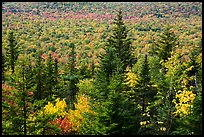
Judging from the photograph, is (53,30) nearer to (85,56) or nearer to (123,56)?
(85,56)

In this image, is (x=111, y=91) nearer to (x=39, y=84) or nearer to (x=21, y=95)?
(x=21, y=95)

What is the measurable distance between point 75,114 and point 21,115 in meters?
7.86

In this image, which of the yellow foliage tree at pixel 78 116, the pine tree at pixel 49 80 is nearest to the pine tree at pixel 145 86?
the yellow foliage tree at pixel 78 116

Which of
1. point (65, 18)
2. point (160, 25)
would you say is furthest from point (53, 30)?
point (160, 25)

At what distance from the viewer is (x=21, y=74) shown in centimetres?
2156

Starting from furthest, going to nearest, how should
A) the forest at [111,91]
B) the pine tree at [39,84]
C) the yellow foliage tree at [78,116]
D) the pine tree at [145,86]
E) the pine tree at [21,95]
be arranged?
the pine tree at [39,84]
the yellow foliage tree at [78,116]
the pine tree at [145,86]
the forest at [111,91]
the pine tree at [21,95]

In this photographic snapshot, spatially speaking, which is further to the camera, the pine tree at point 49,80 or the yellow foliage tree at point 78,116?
the pine tree at point 49,80

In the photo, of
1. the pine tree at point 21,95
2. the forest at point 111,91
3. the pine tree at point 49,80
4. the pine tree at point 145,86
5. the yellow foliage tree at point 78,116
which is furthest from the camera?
the pine tree at point 49,80

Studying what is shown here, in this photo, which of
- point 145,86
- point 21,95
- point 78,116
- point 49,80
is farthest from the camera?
point 49,80

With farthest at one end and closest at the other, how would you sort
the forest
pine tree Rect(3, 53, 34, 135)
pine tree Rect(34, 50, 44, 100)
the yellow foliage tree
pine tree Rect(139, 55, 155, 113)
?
pine tree Rect(34, 50, 44, 100)
the yellow foliage tree
pine tree Rect(139, 55, 155, 113)
the forest
pine tree Rect(3, 53, 34, 135)

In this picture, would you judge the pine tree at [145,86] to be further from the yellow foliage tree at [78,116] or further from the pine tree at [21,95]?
the pine tree at [21,95]

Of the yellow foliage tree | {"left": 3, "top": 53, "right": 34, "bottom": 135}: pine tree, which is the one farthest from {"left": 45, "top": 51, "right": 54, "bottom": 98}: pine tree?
{"left": 3, "top": 53, "right": 34, "bottom": 135}: pine tree

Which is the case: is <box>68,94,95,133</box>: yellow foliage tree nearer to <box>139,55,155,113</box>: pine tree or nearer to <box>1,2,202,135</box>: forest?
<box>1,2,202,135</box>: forest

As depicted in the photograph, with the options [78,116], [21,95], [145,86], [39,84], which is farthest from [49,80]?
[21,95]
